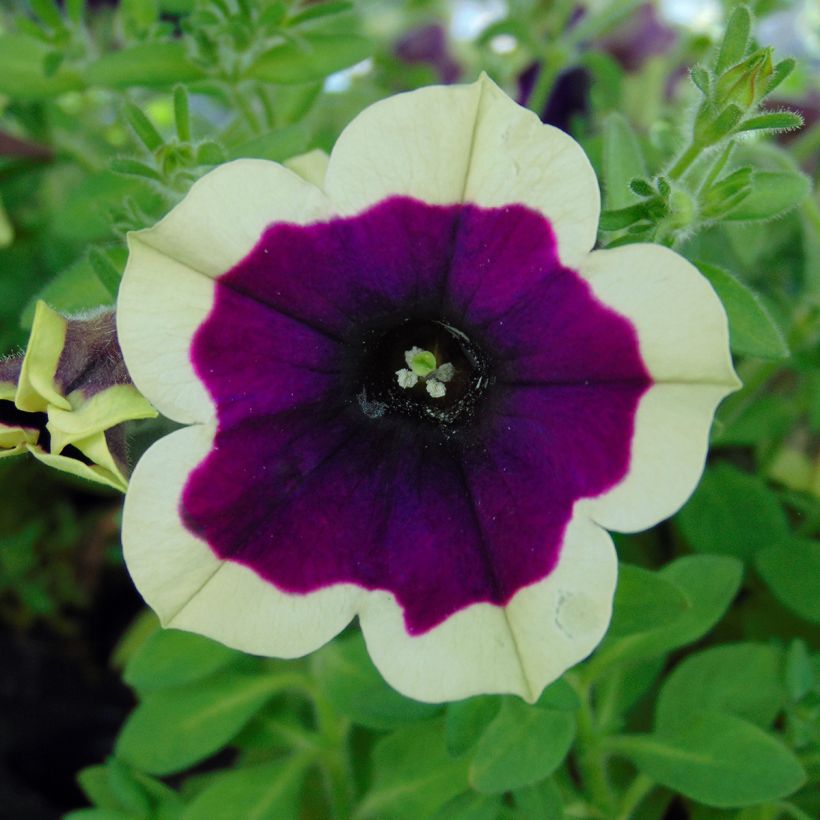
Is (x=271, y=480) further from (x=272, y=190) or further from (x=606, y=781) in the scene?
(x=606, y=781)

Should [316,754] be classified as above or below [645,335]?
below

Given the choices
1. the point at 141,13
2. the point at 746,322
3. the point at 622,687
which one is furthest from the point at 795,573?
the point at 141,13

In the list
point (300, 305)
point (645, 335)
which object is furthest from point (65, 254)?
point (645, 335)

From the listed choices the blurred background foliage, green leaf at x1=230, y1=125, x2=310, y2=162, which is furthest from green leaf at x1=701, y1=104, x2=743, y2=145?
green leaf at x1=230, y1=125, x2=310, y2=162

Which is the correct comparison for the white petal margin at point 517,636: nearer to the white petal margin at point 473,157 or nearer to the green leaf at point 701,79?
the white petal margin at point 473,157

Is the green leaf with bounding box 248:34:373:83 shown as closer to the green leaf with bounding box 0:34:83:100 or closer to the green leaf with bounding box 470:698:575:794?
the green leaf with bounding box 0:34:83:100

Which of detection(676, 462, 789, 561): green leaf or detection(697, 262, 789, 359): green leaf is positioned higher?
detection(697, 262, 789, 359): green leaf

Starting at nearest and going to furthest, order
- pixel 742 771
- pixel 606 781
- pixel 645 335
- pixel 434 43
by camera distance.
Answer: pixel 645 335 → pixel 742 771 → pixel 606 781 → pixel 434 43
